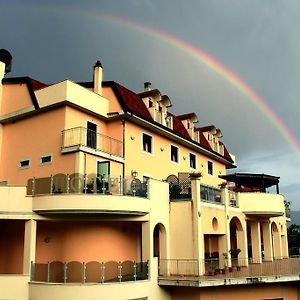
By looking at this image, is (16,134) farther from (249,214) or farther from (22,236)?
(249,214)

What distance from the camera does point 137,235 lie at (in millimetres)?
24000

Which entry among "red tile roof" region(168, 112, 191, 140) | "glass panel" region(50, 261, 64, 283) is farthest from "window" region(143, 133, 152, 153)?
"glass panel" region(50, 261, 64, 283)

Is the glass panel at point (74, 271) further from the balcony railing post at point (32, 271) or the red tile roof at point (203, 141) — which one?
the red tile roof at point (203, 141)

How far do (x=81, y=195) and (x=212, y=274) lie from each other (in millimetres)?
8639

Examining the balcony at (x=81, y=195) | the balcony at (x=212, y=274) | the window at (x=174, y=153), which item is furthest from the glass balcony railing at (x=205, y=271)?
the window at (x=174, y=153)

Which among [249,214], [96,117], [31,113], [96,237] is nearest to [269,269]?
[249,214]

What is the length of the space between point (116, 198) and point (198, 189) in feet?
17.4

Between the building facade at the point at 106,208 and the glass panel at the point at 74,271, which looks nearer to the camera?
the glass panel at the point at 74,271

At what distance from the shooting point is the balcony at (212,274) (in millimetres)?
20453

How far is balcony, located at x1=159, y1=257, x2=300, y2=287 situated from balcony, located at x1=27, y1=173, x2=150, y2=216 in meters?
3.89

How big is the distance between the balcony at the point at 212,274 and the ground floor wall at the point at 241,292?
645mm

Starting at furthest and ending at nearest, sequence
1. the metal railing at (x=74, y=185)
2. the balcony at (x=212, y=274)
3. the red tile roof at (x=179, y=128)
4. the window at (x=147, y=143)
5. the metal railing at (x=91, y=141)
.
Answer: the red tile roof at (x=179, y=128), the window at (x=147, y=143), the metal railing at (x=91, y=141), the balcony at (x=212, y=274), the metal railing at (x=74, y=185)

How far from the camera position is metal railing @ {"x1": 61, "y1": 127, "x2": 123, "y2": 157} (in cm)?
2286

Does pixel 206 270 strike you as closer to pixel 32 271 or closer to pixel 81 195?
pixel 81 195
